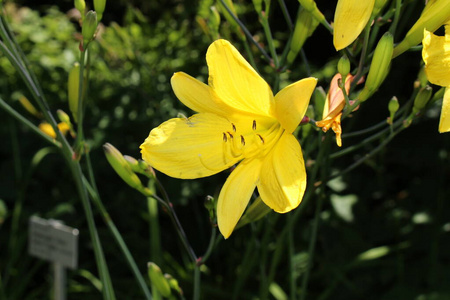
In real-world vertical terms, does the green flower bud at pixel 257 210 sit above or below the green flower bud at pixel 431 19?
below

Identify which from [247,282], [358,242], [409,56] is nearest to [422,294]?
[358,242]

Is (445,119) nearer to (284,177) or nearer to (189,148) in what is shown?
(284,177)

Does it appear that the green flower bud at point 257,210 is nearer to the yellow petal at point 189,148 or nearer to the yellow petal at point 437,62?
the yellow petal at point 189,148

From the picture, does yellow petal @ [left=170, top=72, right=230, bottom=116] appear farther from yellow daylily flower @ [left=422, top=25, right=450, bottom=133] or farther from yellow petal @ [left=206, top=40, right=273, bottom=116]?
yellow daylily flower @ [left=422, top=25, right=450, bottom=133]

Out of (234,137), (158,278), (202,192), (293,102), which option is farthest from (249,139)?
(202,192)


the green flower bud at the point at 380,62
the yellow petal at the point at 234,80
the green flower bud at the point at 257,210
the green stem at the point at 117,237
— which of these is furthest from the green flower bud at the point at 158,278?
the green flower bud at the point at 380,62

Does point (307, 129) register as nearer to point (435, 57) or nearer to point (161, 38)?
point (435, 57)
